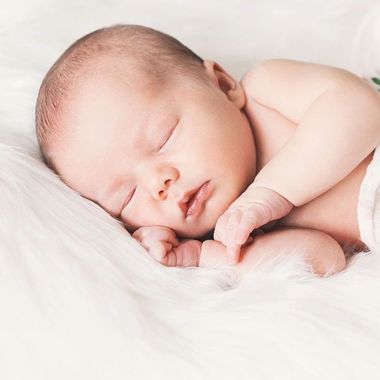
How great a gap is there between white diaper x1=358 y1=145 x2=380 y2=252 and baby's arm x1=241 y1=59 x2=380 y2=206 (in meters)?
0.03

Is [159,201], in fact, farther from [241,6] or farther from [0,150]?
[241,6]

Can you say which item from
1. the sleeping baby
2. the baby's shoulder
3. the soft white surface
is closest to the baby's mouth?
the sleeping baby

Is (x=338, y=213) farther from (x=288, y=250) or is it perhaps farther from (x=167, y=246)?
(x=167, y=246)

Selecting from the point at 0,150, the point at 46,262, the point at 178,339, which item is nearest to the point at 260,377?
the point at 178,339

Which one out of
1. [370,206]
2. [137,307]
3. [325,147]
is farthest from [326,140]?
[137,307]

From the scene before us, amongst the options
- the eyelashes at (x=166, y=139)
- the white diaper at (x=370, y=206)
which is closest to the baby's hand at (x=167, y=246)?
the eyelashes at (x=166, y=139)

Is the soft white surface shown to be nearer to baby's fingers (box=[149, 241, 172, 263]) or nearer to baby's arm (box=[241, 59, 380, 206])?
baby's fingers (box=[149, 241, 172, 263])

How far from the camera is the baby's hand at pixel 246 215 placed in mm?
1196

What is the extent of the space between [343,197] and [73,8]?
2.74 ft

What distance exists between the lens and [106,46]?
4.61 feet

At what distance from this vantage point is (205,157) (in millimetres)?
1288

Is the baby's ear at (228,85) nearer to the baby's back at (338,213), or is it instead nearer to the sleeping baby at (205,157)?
the sleeping baby at (205,157)

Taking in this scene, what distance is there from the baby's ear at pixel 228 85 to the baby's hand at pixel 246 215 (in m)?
0.23

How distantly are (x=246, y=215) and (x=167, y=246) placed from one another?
0.46 feet
